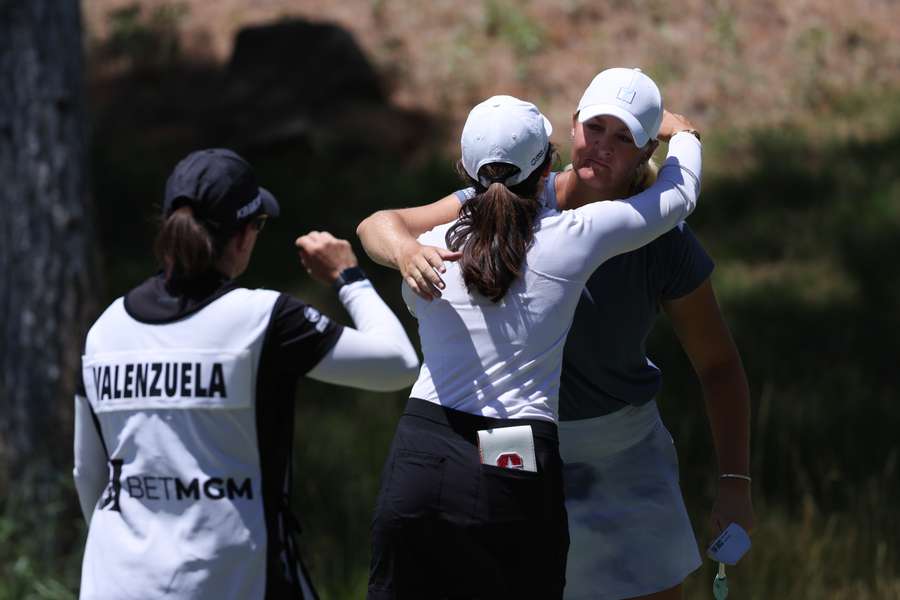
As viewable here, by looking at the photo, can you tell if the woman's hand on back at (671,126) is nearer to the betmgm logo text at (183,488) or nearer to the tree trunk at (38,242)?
the betmgm logo text at (183,488)

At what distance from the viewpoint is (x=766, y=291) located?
8969 mm

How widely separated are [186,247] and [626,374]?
1098 millimetres

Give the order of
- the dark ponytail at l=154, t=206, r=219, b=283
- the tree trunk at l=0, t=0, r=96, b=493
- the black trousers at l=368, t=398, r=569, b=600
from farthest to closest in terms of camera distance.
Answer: the tree trunk at l=0, t=0, r=96, b=493, the dark ponytail at l=154, t=206, r=219, b=283, the black trousers at l=368, t=398, r=569, b=600

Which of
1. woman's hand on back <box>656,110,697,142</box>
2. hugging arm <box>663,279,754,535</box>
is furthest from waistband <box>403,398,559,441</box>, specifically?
woman's hand on back <box>656,110,697,142</box>

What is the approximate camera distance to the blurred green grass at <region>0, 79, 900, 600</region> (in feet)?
18.3

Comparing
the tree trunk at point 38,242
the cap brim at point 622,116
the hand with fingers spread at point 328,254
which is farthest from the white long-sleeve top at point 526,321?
the tree trunk at point 38,242

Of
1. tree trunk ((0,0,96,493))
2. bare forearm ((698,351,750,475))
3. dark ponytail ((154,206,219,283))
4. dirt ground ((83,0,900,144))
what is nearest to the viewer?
dark ponytail ((154,206,219,283))

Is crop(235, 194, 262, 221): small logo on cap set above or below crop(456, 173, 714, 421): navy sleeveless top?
above

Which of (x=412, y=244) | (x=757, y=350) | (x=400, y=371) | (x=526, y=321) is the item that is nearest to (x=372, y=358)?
(x=400, y=371)

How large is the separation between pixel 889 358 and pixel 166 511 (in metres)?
6.32

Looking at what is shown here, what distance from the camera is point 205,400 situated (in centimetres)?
279

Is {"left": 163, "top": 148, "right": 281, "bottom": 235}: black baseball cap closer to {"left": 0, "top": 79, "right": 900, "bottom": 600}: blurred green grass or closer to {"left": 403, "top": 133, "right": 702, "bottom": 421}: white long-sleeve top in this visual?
{"left": 403, "top": 133, "right": 702, "bottom": 421}: white long-sleeve top

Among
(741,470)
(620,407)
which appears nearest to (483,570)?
(620,407)

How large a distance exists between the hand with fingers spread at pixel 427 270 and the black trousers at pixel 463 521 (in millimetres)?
256
